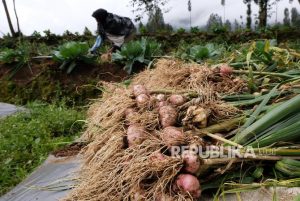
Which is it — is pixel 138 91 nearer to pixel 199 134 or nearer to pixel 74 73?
pixel 199 134

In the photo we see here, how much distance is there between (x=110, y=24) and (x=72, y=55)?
1.19 metres

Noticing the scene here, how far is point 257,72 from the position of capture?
207 centimetres

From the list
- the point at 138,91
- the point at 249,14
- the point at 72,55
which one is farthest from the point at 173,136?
the point at 249,14

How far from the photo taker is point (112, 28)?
7191 mm

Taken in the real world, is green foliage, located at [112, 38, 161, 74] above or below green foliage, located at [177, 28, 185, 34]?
below

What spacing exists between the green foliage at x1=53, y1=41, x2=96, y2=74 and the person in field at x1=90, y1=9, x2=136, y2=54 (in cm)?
71

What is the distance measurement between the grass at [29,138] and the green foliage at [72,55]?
1.39 m

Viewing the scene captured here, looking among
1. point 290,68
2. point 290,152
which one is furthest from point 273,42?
point 290,152

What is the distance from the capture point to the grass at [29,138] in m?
3.38

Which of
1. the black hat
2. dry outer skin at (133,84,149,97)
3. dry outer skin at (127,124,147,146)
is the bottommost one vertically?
dry outer skin at (127,124,147,146)

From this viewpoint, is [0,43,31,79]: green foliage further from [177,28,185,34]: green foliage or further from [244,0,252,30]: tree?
[244,0,252,30]: tree

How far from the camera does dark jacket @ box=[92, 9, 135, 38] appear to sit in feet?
23.3

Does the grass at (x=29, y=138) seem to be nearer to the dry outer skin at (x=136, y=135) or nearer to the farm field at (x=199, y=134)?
the farm field at (x=199, y=134)

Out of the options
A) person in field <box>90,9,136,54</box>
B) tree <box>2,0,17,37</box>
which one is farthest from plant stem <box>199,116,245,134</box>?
tree <box>2,0,17,37</box>
